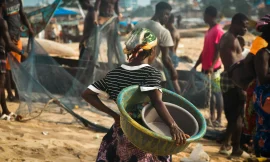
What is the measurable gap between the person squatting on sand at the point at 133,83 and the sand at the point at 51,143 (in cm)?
143

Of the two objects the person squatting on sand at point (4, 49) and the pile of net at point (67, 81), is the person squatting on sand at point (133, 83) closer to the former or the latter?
the pile of net at point (67, 81)

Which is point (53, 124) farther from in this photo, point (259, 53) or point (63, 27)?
point (63, 27)

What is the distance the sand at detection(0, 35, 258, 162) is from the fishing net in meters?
0.13

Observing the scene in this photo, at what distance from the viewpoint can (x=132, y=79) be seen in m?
2.44

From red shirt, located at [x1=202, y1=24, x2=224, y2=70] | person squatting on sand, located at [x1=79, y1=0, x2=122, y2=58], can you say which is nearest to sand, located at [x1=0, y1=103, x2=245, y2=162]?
red shirt, located at [x1=202, y1=24, x2=224, y2=70]

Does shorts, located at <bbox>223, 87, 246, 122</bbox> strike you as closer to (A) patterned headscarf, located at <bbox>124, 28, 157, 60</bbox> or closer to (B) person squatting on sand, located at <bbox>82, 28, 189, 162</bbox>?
(B) person squatting on sand, located at <bbox>82, 28, 189, 162</bbox>

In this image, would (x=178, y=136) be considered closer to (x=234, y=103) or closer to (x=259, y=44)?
(x=259, y=44)

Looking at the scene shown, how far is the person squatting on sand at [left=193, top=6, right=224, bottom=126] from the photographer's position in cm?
555

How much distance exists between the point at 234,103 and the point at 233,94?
0.33 feet

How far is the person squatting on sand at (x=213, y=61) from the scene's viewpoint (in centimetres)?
555

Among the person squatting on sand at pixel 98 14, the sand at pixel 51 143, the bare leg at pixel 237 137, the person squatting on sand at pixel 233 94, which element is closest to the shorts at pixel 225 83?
the person squatting on sand at pixel 233 94

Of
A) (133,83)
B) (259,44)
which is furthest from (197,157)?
(133,83)

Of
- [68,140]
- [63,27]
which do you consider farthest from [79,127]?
[63,27]

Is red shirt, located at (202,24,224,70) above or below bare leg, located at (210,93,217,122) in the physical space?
above
